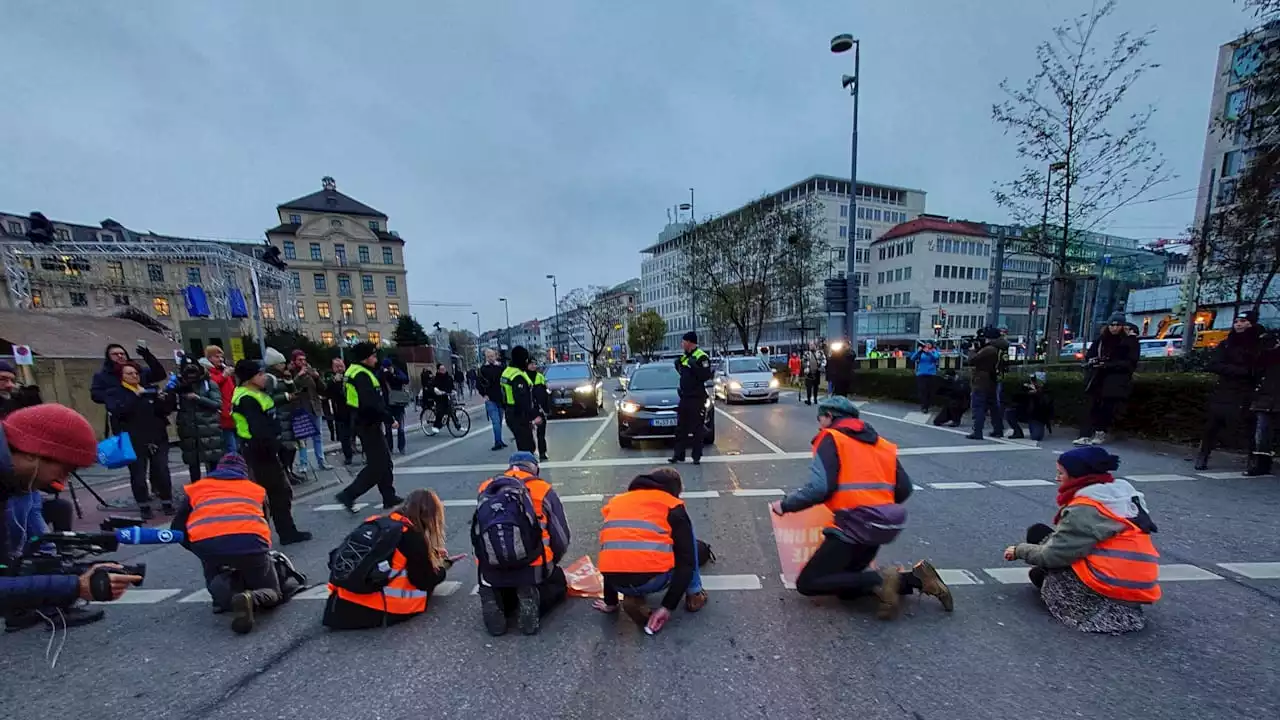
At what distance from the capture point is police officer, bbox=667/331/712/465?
22.1 feet

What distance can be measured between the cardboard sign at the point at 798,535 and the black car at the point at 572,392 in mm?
9943

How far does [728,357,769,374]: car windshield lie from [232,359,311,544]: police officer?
13035 mm

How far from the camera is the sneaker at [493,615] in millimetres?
2795

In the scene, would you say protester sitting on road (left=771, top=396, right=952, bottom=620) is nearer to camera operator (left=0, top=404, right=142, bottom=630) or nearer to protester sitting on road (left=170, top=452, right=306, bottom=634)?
camera operator (left=0, top=404, right=142, bottom=630)

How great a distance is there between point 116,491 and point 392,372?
394cm

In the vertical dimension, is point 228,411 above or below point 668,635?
above

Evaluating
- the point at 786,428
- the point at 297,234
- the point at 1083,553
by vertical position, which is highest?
the point at 297,234

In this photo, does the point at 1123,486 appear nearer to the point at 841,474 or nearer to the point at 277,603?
the point at 841,474

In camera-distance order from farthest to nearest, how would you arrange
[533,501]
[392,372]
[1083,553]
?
[392,372], [533,501], [1083,553]

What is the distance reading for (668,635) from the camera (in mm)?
2750

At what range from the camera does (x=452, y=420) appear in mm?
11344

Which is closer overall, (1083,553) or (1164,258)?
(1083,553)

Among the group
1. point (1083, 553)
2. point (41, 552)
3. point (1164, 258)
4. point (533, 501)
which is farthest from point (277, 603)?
point (1164, 258)

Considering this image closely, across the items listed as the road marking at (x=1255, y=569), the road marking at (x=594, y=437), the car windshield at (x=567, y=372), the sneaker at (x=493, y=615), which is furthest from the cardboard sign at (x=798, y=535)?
the car windshield at (x=567, y=372)
